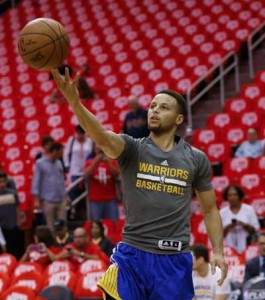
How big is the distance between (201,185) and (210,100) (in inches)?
388

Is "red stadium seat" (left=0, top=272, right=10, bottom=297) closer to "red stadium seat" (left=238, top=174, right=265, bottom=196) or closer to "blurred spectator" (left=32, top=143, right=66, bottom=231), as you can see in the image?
"blurred spectator" (left=32, top=143, right=66, bottom=231)

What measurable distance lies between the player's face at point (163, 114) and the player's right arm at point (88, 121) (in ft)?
0.73

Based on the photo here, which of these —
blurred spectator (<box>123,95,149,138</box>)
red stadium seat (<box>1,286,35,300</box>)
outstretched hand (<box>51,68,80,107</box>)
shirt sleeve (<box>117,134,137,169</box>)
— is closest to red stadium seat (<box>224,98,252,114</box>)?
blurred spectator (<box>123,95,149,138</box>)

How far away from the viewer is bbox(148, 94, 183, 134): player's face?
15.5ft

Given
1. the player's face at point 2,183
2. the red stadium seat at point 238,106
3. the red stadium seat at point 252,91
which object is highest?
the red stadium seat at point 252,91

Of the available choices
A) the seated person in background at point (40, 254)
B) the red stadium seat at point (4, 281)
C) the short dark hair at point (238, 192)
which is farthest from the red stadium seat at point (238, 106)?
the red stadium seat at point (4, 281)

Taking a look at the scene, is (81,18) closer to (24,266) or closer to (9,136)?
(9,136)

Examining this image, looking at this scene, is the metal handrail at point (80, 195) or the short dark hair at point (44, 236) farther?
the metal handrail at point (80, 195)

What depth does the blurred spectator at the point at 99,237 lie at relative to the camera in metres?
9.43

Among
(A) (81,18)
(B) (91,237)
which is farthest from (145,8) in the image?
(B) (91,237)

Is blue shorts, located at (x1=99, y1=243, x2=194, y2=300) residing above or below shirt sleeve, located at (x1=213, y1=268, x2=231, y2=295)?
above

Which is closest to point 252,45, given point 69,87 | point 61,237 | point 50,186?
point 50,186

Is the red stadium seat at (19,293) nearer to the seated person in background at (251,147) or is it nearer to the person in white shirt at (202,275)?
the person in white shirt at (202,275)

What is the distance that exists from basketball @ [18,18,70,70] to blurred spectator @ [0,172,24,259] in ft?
18.5
